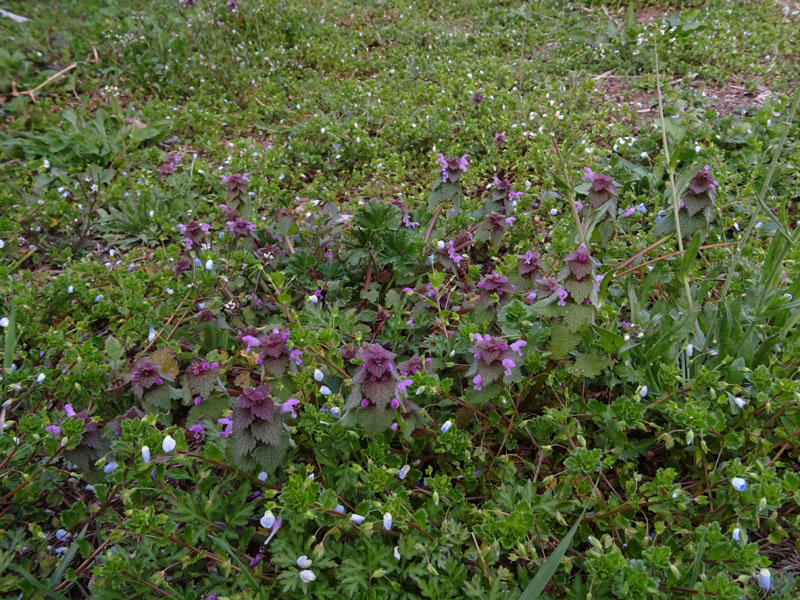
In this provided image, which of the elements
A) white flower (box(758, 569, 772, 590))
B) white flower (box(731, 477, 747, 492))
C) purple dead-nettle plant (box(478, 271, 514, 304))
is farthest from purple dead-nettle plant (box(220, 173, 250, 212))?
white flower (box(758, 569, 772, 590))

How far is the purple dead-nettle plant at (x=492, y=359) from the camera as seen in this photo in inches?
67.1

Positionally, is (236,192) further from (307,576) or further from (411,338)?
(307,576)

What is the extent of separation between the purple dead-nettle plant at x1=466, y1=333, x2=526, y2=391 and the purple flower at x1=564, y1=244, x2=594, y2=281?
0.30 meters

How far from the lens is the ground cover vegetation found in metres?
1.55

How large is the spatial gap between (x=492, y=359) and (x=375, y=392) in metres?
0.41

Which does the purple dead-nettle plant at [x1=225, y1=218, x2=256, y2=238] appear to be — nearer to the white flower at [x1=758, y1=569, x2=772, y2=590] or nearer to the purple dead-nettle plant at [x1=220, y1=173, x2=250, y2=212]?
the purple dead-nettle plant at [x1=220, y1=173, x2=250, y2=212]

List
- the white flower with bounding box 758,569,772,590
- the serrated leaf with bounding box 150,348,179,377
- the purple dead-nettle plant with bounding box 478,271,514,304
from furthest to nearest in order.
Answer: the serrated leaf with bounding box 150,348,179,377 < the purple dead-nettle plant with bounding box 478,271,514,304 < the white flower with bounding box 758,569,772,590

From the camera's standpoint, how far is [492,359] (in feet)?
5.60

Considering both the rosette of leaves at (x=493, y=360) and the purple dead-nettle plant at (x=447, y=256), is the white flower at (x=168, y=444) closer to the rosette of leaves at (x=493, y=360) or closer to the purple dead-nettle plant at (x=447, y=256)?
the rosette of leaves at (x=493, y=360)

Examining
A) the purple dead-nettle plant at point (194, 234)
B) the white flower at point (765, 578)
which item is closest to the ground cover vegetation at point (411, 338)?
the white flower at point (765, 578)

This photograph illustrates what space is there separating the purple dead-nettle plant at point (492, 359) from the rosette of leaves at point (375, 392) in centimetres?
29

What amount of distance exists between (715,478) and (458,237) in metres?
1.63

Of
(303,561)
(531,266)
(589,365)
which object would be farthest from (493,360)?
(303,561)

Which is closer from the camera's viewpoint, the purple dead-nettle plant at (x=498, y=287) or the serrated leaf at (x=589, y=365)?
the serrated leaf at (x=589, y=365)
